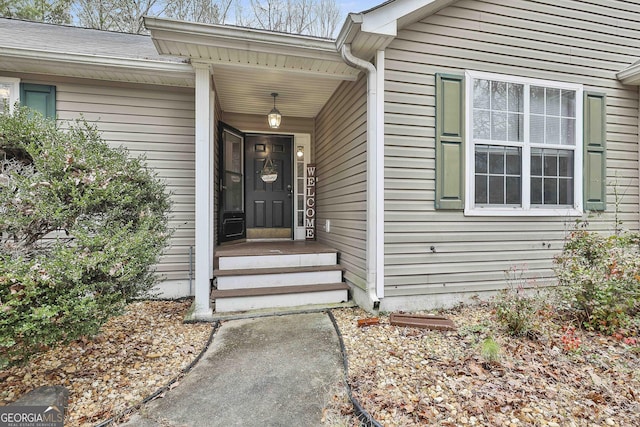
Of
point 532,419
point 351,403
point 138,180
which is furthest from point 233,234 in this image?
point 532,419

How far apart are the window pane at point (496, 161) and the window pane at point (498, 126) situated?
0.15 metres

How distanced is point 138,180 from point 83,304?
119cm

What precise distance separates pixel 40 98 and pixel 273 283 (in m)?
3.54

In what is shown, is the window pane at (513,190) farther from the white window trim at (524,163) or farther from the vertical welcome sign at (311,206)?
the vertical welcome sign at (311,206)

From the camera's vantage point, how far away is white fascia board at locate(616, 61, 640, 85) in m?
3.78

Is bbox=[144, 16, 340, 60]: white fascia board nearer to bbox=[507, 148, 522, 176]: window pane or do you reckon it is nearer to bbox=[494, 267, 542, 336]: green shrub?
bbox=[507, 148, 522, 176]: window pane

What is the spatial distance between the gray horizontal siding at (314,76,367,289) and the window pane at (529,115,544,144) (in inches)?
79.6

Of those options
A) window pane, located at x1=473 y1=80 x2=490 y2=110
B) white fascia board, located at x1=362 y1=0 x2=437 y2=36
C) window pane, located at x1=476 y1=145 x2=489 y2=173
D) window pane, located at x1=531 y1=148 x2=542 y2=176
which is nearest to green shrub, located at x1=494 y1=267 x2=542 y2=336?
window pane, located at x1=476 y1=145 x2=489 y2=173

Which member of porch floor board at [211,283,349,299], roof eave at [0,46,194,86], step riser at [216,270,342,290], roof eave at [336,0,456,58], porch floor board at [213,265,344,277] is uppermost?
roof eave at [336,0,456,58]

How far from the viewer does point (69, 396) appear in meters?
1.96

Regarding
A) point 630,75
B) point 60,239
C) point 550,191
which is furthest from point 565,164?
point 60,239

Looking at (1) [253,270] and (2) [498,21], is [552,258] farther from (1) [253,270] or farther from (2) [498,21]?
(1) [253,270]

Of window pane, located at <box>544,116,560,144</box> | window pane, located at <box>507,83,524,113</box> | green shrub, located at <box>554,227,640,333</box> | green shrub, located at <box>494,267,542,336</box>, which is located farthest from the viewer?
window pane, located at <box>544,116,560,144</box>

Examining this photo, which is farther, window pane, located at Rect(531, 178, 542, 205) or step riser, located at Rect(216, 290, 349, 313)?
window pane, located at Rect(531, 178, 542, 205)
